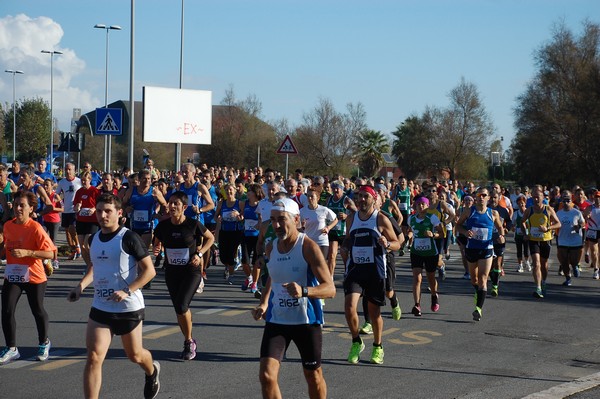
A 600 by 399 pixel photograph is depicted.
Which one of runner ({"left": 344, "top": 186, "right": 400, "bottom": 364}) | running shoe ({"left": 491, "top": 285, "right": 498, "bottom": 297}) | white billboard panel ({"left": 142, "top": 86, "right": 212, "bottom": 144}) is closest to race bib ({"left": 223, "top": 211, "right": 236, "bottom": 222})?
running shoe ({"left": 491, "top": 285, "right": 498, "bottom": 297})

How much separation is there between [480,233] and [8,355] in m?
6.98

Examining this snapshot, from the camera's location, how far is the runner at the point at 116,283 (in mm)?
6281

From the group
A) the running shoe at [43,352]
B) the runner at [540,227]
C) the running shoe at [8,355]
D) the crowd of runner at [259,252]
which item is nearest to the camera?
the crowd of runner at [259,252]

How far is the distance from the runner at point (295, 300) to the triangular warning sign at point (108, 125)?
15728 mm

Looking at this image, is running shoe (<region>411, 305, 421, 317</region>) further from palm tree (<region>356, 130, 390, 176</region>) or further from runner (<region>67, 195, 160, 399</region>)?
palm tree (<region>356, 130, 390, 176</region>)

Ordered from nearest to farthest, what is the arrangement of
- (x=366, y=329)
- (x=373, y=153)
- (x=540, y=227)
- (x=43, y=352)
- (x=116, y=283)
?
1. (x=116, y=283)
2. (x=43, y=352)
3. (x=366, y=329)
4. (x=540, y=227)
5. (x=373, y=153)

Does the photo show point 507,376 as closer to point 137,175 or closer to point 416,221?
point 416,221

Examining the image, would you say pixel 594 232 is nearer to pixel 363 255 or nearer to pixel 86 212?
pixel 363 255

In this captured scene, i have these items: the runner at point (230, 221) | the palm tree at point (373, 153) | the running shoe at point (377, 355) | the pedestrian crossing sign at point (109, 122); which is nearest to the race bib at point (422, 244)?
the runner at point (230, 221)

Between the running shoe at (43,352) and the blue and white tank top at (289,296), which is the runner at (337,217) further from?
the blue and white tank top at (289,296)

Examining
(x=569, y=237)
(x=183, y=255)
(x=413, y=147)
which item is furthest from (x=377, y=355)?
(x=413, y=147)

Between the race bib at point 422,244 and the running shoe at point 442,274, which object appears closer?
the race bib at point 422,244

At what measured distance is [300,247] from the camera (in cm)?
581

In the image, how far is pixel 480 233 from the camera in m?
12.0
